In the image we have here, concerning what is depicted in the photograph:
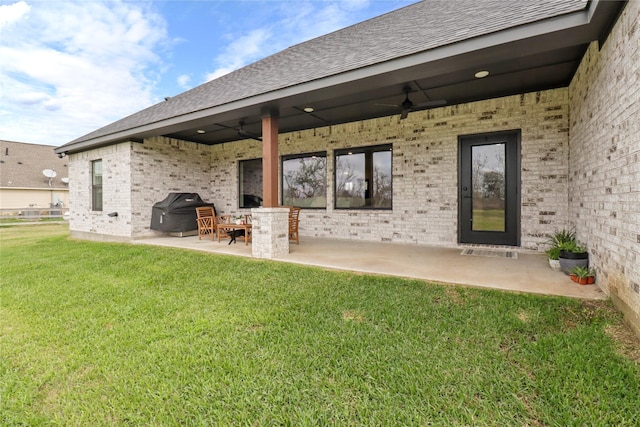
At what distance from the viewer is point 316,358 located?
213 cm

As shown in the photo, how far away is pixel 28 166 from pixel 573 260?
1199 inches

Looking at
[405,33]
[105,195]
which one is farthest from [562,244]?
[105,195]

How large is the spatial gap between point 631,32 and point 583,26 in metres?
0.48

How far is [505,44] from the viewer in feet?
9.95

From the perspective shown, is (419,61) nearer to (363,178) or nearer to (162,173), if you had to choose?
(363,178)

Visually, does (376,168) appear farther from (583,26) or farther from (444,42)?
(583,26)

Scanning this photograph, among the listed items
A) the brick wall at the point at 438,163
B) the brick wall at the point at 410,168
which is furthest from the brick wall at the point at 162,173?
the brick wall at the point at 438,163

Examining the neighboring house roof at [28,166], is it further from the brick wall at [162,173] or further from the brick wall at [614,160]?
the brick wall at [614,160]

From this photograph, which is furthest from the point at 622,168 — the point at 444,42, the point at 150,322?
the point at 150,322

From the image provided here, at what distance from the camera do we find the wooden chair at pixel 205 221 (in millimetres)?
7504

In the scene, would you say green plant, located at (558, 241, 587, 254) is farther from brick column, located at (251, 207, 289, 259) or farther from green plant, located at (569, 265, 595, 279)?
brick column, located at (251, 207, 289, 259)

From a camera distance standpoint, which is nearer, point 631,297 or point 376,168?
point 631,297

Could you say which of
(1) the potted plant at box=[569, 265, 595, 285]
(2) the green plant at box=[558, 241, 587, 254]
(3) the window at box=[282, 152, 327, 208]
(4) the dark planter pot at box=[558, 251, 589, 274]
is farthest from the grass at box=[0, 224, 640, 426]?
(3) the window at box=[282, 152, 327, 208]

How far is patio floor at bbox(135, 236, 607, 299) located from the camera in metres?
3.32
